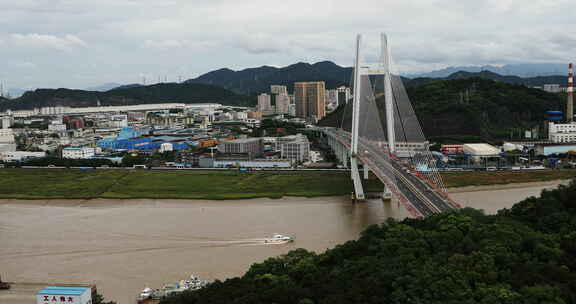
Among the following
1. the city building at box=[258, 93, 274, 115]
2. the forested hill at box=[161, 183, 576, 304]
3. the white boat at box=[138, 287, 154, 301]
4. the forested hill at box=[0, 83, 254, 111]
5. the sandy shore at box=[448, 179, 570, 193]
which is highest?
the forested hill at box=[0, 83, 254, 111]

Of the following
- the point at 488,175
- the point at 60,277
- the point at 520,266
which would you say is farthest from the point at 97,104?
the point at 520,266

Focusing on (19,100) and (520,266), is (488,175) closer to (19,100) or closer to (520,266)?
(520,266)

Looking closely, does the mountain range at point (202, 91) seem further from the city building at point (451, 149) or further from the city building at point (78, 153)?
the city building at point (78, 153)

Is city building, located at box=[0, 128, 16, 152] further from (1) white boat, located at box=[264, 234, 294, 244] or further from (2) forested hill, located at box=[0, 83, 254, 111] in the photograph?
(2) forested hill, located at box=[0, 83, 254, 111]

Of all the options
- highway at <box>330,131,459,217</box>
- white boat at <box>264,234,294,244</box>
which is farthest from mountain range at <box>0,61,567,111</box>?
white boat at <box>264,234,294,244</box>

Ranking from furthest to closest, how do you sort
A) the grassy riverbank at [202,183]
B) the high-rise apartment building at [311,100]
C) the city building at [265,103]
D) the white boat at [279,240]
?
1. the city building at [265,103]
2. the high-rise apartment building at [311,100]
3. the grassy riverbank at [202,183]
4. the white boat at [279,240]

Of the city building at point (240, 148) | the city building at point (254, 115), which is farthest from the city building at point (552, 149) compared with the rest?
the city building at point (254, 115)

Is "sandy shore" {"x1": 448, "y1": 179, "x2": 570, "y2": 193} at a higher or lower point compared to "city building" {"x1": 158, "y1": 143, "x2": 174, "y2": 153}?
lower
